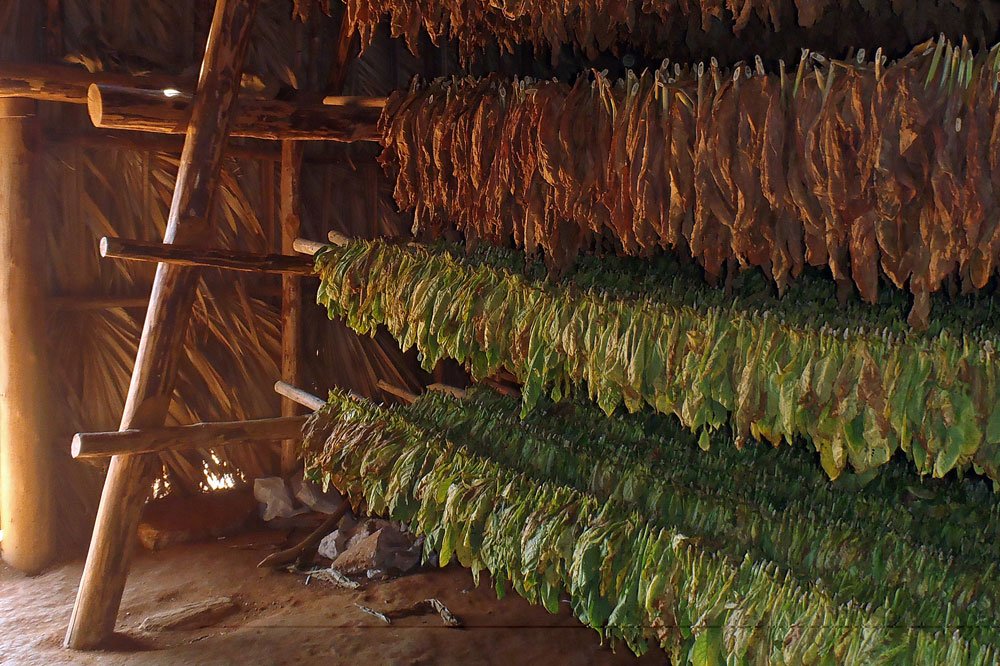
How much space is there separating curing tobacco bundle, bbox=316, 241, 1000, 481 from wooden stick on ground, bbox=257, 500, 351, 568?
2.24 metres

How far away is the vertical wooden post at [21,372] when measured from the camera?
430 cm

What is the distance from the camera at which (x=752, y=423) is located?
5.96 feet

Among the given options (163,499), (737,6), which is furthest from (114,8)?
(737,6)

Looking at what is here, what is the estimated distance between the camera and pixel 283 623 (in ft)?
13.0

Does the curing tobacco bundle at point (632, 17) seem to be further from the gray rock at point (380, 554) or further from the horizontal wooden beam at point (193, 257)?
the gray rock at point (380, 554)

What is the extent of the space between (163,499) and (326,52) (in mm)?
2917

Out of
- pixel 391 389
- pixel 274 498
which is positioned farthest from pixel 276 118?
pixel 274 498

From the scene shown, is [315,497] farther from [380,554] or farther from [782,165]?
[782,165]

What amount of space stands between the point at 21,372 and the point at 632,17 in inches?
149

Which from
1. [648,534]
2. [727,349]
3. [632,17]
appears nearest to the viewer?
[727,349]

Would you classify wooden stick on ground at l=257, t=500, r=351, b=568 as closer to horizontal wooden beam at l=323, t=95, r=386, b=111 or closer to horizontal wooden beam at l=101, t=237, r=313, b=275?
horizontal wooden beam at l=101, t=237, r=313, b=275

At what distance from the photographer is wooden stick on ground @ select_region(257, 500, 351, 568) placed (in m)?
4.62

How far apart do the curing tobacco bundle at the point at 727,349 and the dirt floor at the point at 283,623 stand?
164 cm

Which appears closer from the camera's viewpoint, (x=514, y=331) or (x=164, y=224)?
(x=514, y=331)
